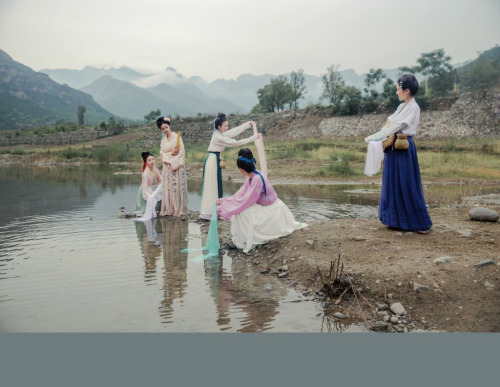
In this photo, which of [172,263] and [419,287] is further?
[172,263]

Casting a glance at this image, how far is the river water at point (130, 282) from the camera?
12.7 feet

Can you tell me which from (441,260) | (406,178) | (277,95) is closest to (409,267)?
(441,260)

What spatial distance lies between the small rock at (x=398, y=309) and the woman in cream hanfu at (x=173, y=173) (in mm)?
6056

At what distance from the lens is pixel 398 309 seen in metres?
3.88

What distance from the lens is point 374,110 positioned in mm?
37875

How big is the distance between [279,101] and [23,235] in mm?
51477

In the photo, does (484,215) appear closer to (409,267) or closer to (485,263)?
(485,263)

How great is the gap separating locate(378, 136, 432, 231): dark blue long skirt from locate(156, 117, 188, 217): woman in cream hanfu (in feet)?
16.1

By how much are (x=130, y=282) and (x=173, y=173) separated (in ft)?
14.7

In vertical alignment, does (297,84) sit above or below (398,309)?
above

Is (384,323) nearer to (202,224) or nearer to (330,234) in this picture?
(330,234)

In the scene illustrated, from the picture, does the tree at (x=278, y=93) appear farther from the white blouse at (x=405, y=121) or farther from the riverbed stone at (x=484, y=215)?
the white blouse at (x=405, y=121)

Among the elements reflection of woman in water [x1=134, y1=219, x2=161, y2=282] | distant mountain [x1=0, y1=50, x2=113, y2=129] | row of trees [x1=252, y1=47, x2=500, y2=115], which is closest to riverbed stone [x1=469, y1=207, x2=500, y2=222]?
reflection of woman in water [x1=134, y1=219, x2=161, y2=282]

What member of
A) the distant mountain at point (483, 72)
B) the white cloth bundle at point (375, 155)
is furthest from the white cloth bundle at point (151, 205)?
the distant mountain at point (483, 72)
